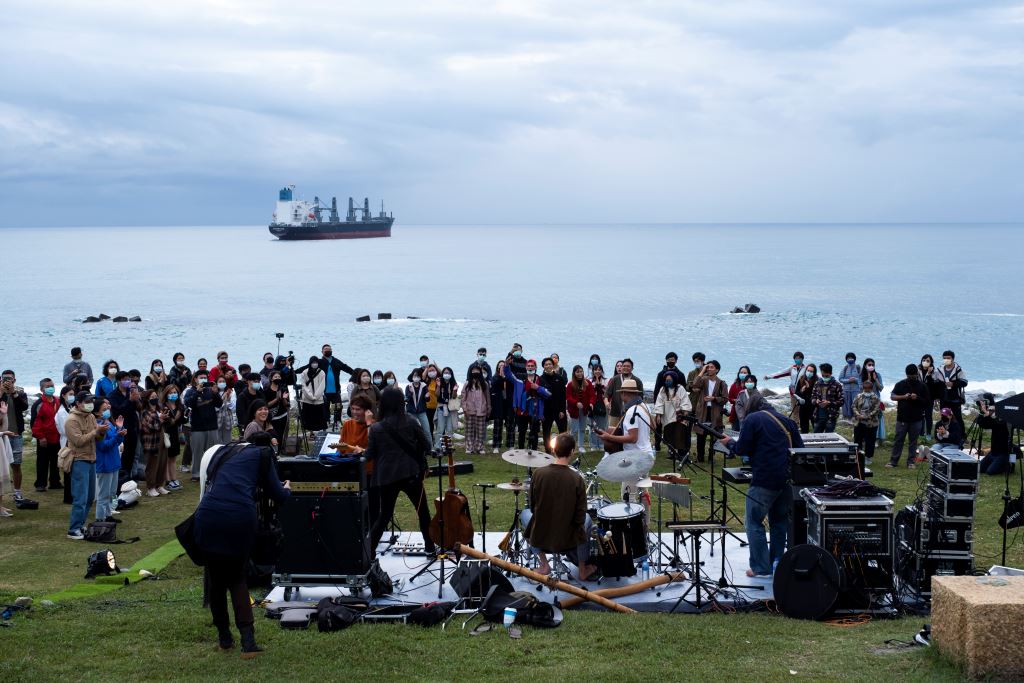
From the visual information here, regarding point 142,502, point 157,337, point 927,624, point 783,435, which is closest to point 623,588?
point 783,435

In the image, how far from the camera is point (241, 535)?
6520 millimetres

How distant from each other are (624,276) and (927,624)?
104 m

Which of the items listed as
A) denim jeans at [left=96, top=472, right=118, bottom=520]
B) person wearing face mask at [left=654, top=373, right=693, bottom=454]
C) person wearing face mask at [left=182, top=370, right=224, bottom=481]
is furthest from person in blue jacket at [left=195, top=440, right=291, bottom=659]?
person wearing face mask at [left=654, top=373, right=693, bottom=454]

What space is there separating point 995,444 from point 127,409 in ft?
39.9

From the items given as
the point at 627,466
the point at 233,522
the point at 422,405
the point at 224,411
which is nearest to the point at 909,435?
the point at 422,405

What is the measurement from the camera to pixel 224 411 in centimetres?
1521

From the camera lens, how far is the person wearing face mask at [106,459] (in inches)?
442

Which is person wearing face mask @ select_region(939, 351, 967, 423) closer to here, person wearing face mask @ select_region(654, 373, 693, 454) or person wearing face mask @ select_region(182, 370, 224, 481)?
person wearing face mask @ select_region(654, 373, 693, 454)

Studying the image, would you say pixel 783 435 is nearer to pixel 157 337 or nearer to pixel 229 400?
pixel 229 400

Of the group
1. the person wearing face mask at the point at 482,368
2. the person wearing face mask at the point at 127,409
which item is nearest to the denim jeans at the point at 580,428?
the person wearing face mask at the point at 482,368

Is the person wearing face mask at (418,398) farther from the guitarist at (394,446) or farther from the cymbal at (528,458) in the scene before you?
the cymbal at (528,458)

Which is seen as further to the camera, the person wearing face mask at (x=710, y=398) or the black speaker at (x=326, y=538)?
the person wearing face mask at (x=710, y=398)

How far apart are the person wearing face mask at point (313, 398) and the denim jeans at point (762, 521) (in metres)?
9.61

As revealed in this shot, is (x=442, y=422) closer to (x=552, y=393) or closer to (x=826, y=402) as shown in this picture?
(x=552, y=393)
